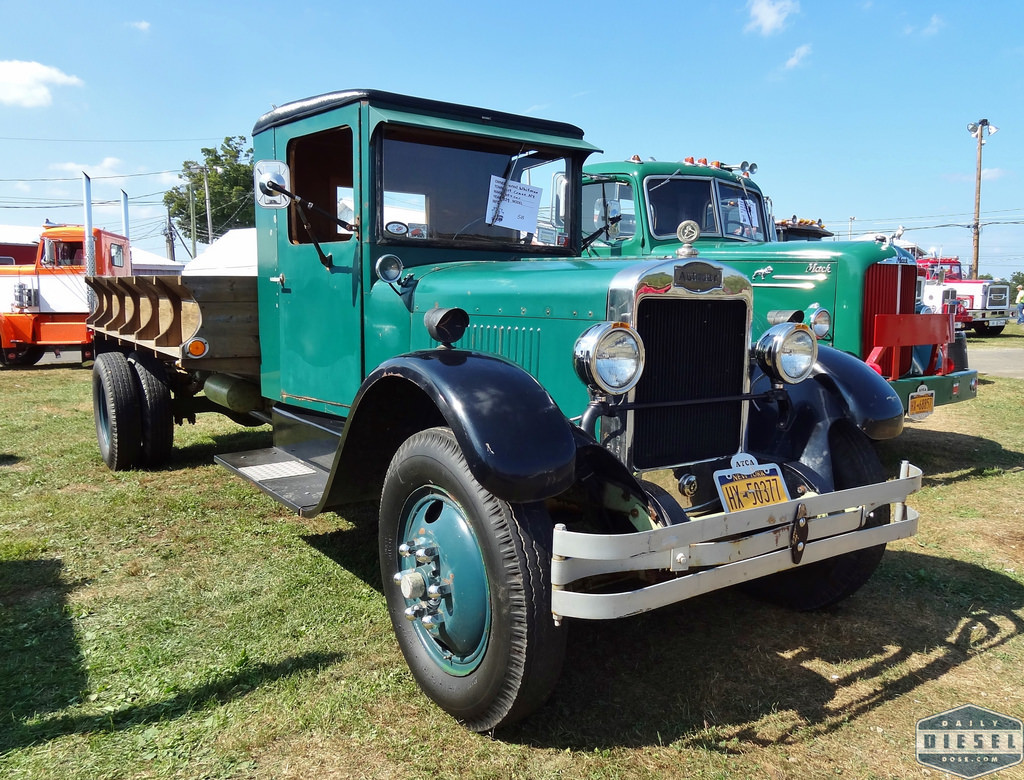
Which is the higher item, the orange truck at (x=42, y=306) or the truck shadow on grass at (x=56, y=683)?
the orange truck at (x=42, y=306)

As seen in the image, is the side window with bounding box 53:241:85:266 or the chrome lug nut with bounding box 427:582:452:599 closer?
the chrome lug nut with bounding box 427:582:452:599

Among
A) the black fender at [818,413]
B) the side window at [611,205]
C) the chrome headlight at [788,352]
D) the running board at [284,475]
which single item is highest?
the side window at [611,205]

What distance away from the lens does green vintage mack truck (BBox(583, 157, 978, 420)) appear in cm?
575

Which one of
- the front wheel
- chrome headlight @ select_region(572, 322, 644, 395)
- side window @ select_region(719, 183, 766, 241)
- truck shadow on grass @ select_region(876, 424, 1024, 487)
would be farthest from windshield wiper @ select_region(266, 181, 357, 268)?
truck shadow on grass @ select_region(876, 424, 1024, 487)

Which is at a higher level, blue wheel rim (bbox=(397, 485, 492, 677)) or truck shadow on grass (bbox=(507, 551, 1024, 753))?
blue wheel rim (bbox=(397, 485, 492, 677))

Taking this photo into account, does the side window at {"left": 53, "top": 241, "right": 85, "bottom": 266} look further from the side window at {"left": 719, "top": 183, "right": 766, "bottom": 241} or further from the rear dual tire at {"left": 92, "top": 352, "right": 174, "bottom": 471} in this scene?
the side window at {"left": 719, "top": 183, "right": 766, "bottom": 241}

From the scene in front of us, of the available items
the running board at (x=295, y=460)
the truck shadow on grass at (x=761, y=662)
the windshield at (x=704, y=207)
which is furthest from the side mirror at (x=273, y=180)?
the windshield at (x=704, y=207)


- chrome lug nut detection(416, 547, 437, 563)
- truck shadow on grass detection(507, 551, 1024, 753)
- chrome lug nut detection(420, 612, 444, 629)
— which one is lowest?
truck shadow on grass detection(507, 551, 1024, 753)

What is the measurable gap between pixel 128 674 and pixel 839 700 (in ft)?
8.47

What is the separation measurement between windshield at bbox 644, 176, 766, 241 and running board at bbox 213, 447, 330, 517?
3755mm

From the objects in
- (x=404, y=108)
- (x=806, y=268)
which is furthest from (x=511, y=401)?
(x=806, y=268)

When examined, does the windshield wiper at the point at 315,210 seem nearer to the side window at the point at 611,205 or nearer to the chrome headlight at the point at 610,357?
the chrome headlight at the point at 610,357

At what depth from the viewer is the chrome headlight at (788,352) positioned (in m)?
2.84

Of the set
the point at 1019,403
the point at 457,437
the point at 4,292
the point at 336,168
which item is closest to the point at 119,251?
the point at 4,292
